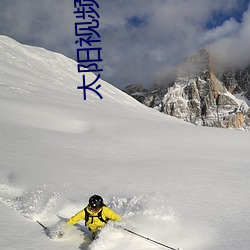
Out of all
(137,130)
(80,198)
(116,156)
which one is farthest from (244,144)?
(80,198)

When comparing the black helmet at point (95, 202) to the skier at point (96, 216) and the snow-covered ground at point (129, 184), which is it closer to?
the skier at point (96, 216)

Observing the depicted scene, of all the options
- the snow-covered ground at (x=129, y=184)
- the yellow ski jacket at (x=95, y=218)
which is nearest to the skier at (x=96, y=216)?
the yellow ski jacket at (x=95, y=218)

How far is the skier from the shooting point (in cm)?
575

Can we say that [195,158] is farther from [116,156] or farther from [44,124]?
[44,124]

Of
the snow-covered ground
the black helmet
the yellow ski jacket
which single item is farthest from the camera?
the yellow ski jacket

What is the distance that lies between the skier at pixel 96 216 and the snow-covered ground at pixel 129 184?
23 cm

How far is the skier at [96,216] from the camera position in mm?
5750

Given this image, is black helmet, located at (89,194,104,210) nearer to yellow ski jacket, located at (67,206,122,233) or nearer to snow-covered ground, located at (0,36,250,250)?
→ yellow ski jacket, located at (67,206,122,233)

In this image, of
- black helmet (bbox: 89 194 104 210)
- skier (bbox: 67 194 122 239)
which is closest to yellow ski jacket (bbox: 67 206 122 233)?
skier (bbox: 67 194 122 239)

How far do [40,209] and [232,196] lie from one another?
4.53 meters

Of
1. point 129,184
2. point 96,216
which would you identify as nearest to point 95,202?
point 96,216

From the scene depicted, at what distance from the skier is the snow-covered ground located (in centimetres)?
23

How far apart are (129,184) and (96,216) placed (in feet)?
8.05

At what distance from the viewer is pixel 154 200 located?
6996 mm
